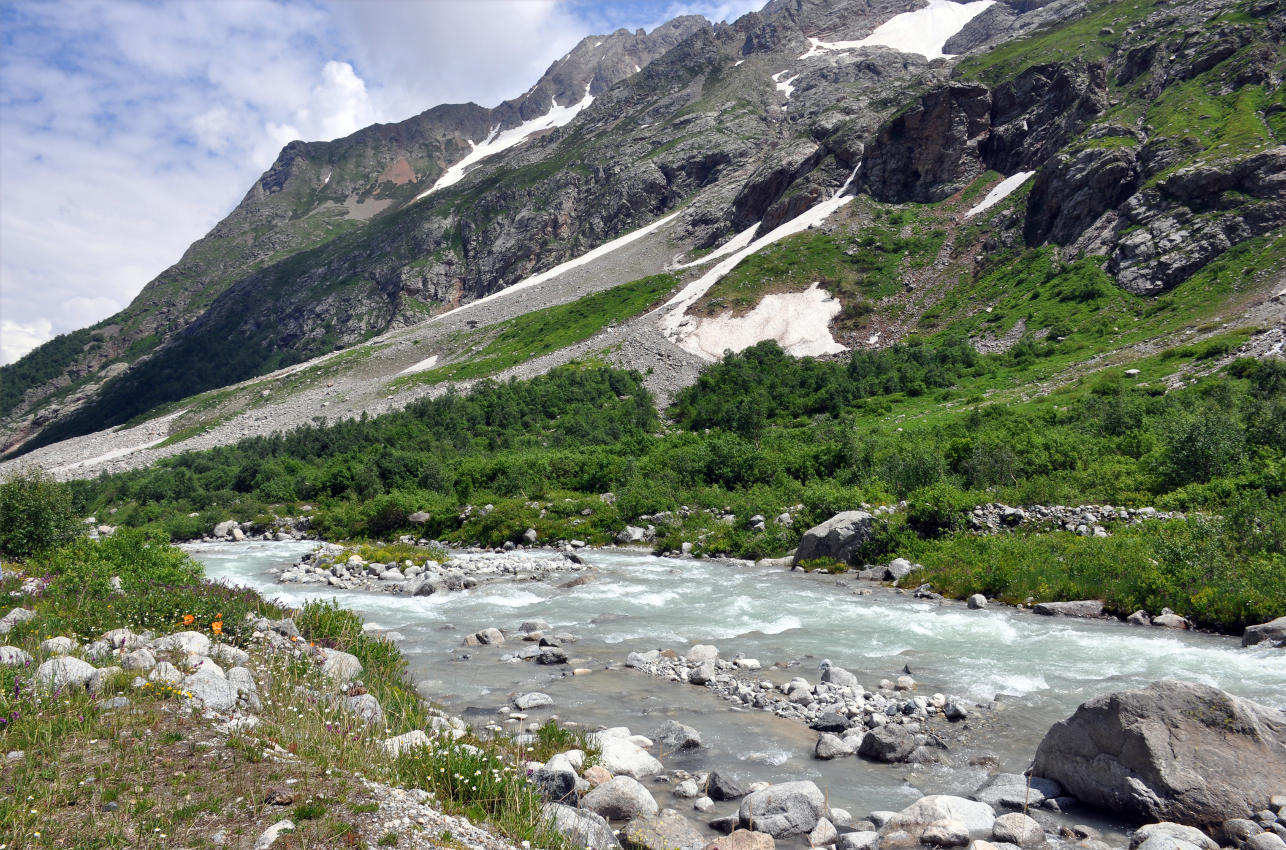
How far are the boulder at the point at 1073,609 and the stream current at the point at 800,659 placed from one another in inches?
Result: 17.3

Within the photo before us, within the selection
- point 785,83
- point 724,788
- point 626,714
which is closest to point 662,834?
point 724,788

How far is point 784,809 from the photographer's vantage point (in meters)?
6.95

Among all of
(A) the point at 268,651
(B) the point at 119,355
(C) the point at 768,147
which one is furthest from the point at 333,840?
(B) the point at 119,355

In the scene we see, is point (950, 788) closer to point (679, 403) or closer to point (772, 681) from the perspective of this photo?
point (772, 681)

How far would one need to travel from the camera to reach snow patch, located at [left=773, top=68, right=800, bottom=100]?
16575 centimetres

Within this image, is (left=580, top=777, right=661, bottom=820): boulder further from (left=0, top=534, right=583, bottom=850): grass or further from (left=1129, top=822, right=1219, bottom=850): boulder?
(left=1129, top=822, right=1219, bottom=850): boulder

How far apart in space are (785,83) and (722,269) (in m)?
105

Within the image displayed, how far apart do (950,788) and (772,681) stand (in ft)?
13.5

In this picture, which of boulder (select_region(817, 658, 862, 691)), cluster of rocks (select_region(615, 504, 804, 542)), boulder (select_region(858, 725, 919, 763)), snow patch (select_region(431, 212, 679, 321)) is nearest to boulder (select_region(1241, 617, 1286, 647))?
boulder (select_region(817, 658, 862, 691))

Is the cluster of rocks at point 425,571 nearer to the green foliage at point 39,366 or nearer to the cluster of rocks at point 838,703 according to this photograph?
the cluster of rocks at point 838,703

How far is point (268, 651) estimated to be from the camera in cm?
1056

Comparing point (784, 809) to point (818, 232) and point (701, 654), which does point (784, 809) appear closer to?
point (701, 654)

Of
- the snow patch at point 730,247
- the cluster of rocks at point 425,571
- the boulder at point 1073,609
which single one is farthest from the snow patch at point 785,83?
the boulder at point 1073,609

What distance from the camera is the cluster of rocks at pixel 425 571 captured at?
21.5 m
